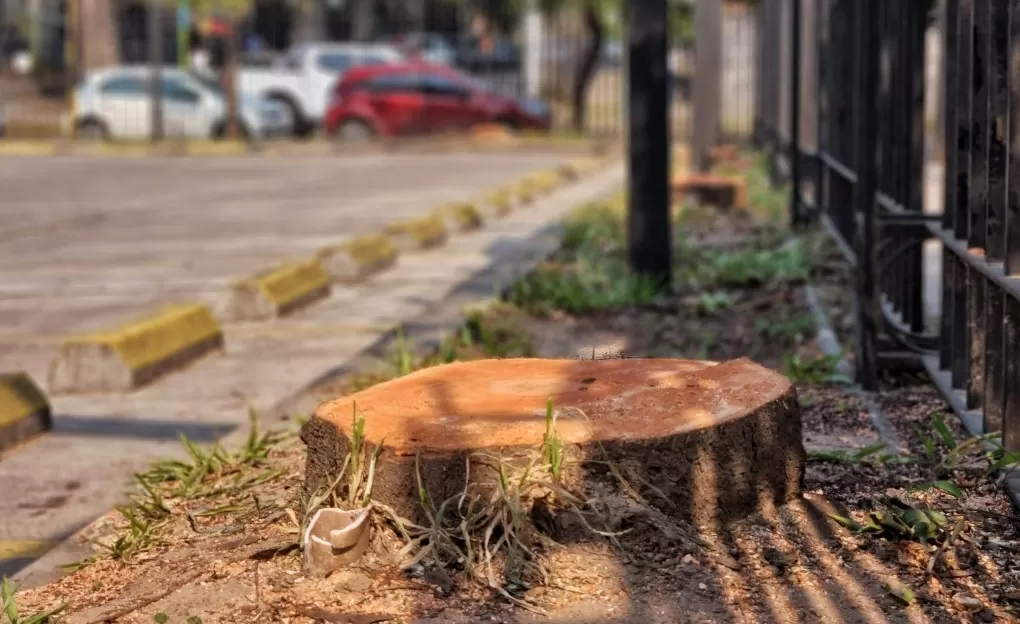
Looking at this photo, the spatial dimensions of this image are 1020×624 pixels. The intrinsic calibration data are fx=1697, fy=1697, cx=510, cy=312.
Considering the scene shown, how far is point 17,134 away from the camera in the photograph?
31234mm

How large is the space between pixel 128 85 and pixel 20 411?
24.9m

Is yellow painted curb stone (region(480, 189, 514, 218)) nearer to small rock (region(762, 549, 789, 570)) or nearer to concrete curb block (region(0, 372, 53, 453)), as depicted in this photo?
concrete curb block (region(0, 372, 53, 453))

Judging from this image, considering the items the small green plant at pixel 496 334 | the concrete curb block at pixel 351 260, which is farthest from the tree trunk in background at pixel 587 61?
the small green plant at pixel 496 334

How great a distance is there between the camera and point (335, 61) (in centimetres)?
3334

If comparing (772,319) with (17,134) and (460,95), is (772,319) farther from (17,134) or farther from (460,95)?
(17,134)

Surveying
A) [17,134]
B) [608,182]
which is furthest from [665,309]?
[17,134]

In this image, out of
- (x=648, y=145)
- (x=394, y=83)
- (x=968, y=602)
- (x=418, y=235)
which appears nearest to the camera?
(x=968, y=602)

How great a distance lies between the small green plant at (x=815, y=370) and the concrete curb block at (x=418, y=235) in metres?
6.13

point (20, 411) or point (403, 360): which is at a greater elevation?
point (403, 360)

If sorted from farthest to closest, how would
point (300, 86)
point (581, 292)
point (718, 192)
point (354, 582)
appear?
point (300, 86) → point (718, 192) → point (581, 292) → point (354, 582)

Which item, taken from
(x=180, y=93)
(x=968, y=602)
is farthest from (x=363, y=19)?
(x=968, y=602)

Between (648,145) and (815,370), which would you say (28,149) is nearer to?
(648,145)

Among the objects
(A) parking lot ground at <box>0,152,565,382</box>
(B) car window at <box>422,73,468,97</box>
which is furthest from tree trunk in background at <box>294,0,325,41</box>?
(A) parking lot ground at <box>0,152,565,382</box>

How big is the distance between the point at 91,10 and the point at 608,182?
24640 mm
